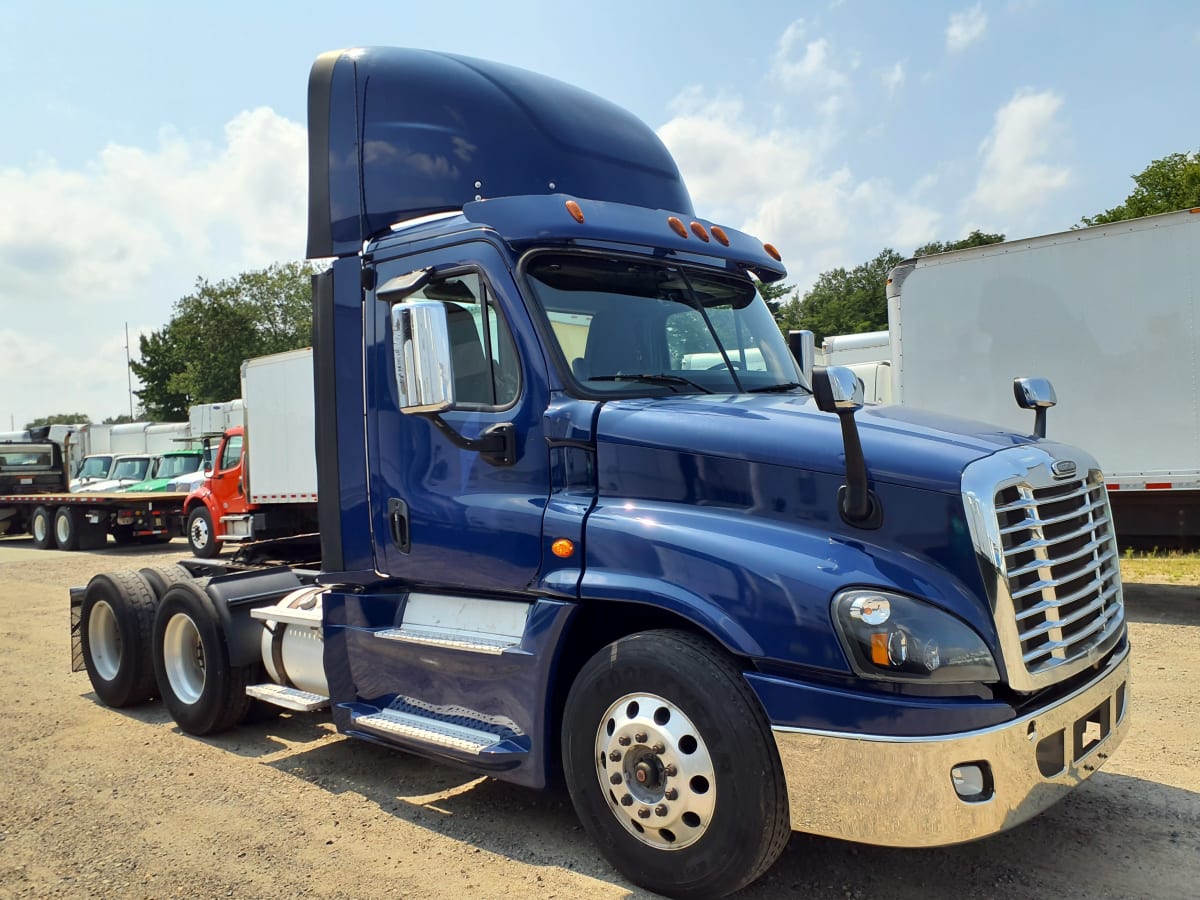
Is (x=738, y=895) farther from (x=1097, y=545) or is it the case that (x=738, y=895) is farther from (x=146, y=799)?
(x=146, y=799)

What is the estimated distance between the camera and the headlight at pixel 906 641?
3.15 meters

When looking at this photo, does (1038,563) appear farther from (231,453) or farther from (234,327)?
(234,327)

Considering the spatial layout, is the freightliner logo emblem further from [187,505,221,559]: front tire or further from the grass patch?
[187,505,221,559]: front tire

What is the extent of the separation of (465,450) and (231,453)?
15.4m

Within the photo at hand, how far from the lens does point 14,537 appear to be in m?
27.9

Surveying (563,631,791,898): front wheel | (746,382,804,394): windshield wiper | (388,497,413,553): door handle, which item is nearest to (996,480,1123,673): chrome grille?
(563,631,791,898): front wheel

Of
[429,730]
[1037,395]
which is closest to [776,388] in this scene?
[1037,395]

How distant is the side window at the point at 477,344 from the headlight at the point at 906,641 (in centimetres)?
176

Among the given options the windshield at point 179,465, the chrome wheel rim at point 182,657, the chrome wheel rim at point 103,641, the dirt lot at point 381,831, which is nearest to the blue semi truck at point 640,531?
the dirt lot at point 381,831

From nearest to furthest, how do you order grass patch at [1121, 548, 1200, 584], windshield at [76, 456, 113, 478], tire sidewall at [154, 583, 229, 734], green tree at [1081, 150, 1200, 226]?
tire sidewall at [154, 583, 229, 734] → grass patch at [1121, 548, 1200, 584] → windshield at [76, 456, 113, 478] → green tree at [1081, 150, 1200, 226]

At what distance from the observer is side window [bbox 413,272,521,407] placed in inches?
166

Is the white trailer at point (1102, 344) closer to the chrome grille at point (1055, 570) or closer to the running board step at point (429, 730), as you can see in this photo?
the chrome grille at point (1055, 570)

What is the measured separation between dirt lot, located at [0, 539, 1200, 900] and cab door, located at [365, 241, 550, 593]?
Result: 117 centimetres

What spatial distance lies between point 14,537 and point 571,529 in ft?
96.6
